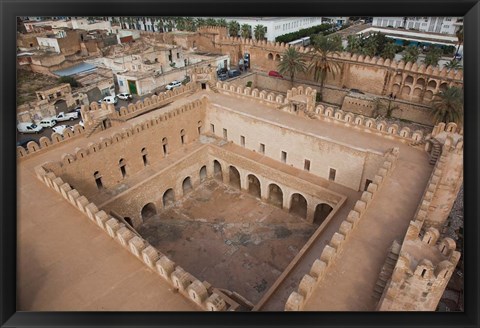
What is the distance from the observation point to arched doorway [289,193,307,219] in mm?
20756

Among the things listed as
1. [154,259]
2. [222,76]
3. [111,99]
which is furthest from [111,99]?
[154,259]

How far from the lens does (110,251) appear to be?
11.9 metres

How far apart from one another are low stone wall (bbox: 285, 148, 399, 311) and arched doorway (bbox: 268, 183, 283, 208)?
767cm

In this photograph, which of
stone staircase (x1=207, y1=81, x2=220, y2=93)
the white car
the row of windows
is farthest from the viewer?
the white car

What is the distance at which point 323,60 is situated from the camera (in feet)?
105

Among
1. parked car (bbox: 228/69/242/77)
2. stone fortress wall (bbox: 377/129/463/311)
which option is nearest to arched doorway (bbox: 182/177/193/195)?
stone fortress wall (bbox: 377/129/463/311)

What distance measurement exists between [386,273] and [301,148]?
999 centimetres

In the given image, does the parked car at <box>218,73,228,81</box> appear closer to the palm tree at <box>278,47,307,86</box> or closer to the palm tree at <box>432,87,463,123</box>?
the palm tree at <box>278,47,307,86</box>

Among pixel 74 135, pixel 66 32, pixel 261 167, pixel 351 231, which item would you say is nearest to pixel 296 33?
pixel 66 32

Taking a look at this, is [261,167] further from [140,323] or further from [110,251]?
[140,323]

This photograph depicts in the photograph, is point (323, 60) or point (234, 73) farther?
point (234, 73)

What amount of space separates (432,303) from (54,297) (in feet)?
34.5

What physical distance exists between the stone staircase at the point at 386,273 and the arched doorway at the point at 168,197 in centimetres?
1430
